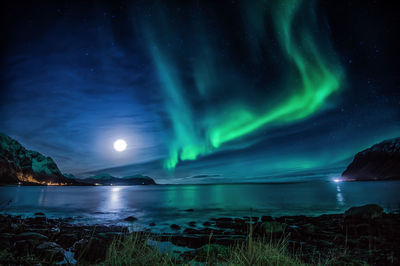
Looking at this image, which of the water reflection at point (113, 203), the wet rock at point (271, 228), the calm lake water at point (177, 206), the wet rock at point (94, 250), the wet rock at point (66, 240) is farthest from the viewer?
the water reflection at point (113, 203)

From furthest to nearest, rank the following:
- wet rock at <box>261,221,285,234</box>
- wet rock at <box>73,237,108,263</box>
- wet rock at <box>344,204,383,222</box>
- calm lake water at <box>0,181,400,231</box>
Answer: calm lake water at <box>0,181,400,231</box>
wet rock at <box>344,204,383,222</box>
wet rock at <box>261,221,285,234</box>
wet rock at <box>73,237,108,263</box>

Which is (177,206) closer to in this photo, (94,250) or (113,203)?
(113,203)

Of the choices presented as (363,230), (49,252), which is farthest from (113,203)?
(363,230)

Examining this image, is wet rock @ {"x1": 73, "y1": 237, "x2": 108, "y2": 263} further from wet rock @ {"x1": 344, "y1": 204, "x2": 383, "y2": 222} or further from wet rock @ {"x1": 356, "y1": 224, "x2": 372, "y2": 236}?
wet rock @ {"x1": 344, "y1": 204, "x2": 383, "y2": 222}

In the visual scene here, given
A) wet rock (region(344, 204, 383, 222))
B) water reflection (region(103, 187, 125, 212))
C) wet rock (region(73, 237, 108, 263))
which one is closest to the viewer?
wet rock (region(73, 237, 108, 263))

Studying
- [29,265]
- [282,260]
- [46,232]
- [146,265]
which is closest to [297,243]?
[282,260]

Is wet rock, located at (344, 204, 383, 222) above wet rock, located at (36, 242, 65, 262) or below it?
below

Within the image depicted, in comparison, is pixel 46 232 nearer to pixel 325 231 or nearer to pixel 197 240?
pixel 197 240

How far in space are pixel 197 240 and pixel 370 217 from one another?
15.5m

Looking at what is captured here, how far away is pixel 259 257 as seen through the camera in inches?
200

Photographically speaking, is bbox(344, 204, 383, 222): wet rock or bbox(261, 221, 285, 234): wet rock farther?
bbox(344, 204, 383, 222): wet rock

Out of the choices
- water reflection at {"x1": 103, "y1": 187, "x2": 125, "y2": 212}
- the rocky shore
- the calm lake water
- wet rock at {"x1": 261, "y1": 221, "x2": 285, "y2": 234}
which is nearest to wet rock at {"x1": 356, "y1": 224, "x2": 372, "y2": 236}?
the rocky shore

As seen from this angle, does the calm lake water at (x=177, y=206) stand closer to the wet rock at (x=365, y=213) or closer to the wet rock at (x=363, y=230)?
the wet rock at (x=365, y=213)

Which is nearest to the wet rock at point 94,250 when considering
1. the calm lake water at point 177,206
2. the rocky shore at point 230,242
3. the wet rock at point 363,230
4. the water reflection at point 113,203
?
the rocky shore at point 230,242
